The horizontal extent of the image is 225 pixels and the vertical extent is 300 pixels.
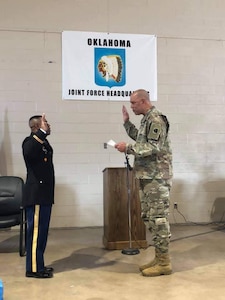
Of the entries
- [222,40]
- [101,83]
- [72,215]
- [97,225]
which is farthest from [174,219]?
[222,40]

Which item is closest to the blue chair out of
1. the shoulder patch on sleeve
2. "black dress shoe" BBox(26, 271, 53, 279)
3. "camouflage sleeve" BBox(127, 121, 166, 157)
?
"black dress shoe" BBox(26, 271, 53, 279)

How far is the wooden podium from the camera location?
159 inches

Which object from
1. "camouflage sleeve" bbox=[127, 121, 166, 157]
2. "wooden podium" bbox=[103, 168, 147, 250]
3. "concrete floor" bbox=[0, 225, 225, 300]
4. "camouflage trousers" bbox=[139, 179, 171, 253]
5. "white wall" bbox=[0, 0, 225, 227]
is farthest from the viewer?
"white wall" bbox=[0, 0, 225, 227]

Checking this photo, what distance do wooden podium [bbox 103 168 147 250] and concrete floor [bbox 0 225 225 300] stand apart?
0.14 m

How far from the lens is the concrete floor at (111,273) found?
8.57ft

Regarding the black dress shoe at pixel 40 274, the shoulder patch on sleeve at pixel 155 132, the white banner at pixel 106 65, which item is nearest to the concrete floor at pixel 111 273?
the black dress shoe at pixel 40 274

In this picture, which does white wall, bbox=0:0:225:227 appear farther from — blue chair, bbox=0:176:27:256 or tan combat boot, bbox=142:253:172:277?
tan combat boot, bbox=142:253:172:277

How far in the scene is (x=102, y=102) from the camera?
5.51m

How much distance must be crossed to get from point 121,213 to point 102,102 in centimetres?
201

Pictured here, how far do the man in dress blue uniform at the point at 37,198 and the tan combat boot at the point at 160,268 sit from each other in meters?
0.79

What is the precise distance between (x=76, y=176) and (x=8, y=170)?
97 cm

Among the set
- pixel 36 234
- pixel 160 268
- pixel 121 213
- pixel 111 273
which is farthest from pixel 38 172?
pixel 121 213

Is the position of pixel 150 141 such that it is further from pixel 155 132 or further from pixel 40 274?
pixel 40 274

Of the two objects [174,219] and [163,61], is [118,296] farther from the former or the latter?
[163,61]
